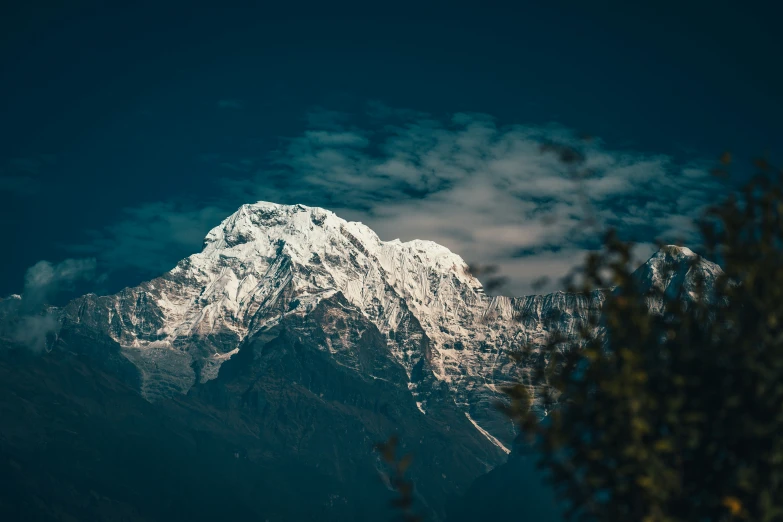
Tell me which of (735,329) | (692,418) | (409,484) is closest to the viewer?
(409,484)

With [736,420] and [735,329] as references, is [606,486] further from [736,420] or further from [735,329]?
[735,329]

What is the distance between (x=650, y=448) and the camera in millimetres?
25719

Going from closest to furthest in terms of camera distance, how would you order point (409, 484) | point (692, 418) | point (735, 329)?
point (409, 484) < point (692, 418) < point (735, 329)

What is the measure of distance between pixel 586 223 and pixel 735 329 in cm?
577

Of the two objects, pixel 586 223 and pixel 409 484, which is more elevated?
pixel 586 223

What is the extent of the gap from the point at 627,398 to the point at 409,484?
648cm

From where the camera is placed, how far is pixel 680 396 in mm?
26375

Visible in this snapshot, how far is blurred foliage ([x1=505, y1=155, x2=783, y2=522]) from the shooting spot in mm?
25656

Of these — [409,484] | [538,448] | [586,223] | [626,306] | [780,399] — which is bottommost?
[409,484]

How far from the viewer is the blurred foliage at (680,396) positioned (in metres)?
25.7

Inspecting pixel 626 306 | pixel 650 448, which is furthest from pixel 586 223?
pixel 650 448

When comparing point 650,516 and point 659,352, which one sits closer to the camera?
point 650,516

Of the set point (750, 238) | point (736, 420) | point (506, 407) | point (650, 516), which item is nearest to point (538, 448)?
point (506, 407)

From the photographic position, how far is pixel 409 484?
23.8 meters
